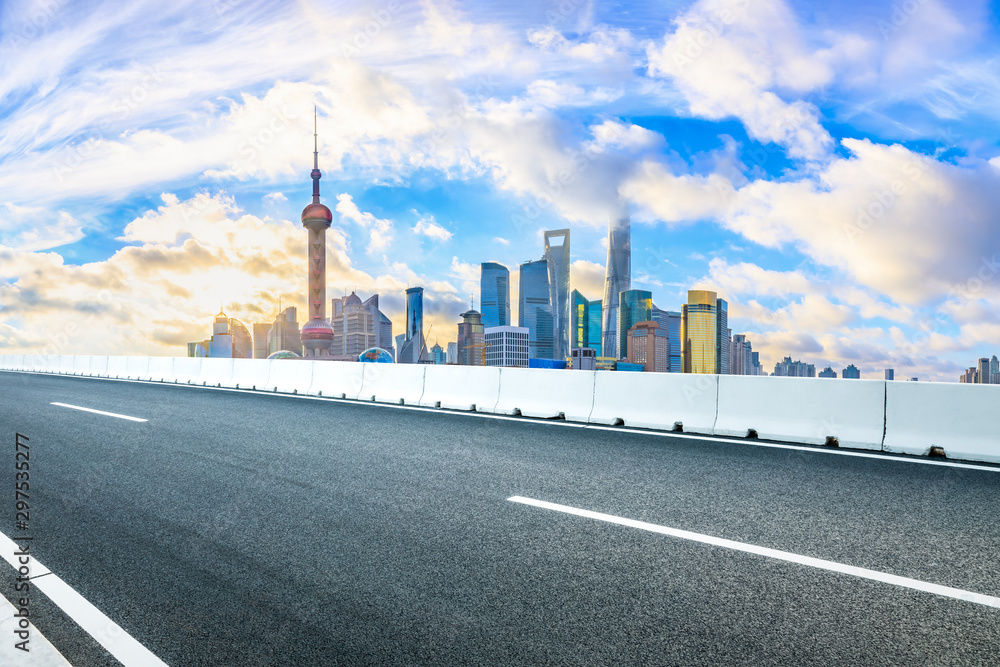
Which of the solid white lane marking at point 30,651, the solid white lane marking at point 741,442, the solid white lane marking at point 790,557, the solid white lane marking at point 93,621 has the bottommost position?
the solid white lane marking at point 93,621

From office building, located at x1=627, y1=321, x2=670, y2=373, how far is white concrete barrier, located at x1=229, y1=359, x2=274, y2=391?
114 m

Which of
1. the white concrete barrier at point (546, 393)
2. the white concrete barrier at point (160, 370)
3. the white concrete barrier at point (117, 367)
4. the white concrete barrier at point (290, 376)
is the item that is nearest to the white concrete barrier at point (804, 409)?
the white concrete barrier at point (546, 393)

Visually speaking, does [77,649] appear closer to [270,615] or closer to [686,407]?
[270,615]

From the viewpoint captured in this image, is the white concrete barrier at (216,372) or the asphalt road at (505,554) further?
the white concrete barrier at (216,372)

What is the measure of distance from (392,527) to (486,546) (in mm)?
864

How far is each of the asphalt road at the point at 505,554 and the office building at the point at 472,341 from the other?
141 metres

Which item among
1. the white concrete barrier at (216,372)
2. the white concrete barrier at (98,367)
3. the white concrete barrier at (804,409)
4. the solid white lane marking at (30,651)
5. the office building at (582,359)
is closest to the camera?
the solid white lane marking at (30,651)

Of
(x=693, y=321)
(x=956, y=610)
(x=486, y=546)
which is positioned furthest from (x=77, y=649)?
(x=693, y=321)

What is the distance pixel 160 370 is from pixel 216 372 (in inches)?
177

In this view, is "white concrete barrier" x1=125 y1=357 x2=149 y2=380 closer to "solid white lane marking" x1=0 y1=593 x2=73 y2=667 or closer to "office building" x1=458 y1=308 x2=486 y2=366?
"solid white lane marking" x1=0 y1=593 x2=73 y2=667

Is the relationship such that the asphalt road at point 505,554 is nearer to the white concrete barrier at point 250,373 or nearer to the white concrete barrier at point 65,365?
the white concrete barrier at point 250,373

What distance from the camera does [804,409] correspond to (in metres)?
8.98

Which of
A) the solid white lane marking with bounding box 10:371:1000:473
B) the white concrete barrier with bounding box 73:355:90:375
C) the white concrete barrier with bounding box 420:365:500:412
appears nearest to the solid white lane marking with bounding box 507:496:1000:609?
the solid white lane marking with bounding box 10:371:1000:473

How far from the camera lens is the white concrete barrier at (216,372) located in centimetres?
2203
